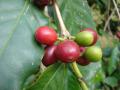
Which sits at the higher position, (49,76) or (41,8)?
(41,8)

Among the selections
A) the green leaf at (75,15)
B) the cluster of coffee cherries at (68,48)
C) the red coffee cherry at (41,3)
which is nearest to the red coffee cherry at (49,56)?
the cluster of coffee cherries at (68,48)

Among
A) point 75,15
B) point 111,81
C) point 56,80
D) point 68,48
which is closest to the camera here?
point 68,48

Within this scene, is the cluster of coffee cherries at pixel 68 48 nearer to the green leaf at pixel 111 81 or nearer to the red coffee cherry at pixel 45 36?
the red coffee cherry at pixel 45 36

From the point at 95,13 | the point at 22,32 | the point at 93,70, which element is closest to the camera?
the point at 22,32

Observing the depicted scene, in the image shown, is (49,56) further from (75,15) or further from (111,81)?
(111,81)

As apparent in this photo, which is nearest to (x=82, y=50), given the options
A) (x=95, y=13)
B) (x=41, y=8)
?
(x=41, y=8)

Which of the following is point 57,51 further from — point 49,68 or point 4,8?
point 4,8

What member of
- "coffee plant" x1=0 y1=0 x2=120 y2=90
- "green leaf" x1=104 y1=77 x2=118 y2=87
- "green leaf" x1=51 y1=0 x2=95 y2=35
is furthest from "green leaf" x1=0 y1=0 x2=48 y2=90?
"green leaf" x1=104 y1=77 x2=118 y2=87

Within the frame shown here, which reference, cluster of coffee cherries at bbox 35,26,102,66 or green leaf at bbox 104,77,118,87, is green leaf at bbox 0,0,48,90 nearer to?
cluster of coffee cherries at bbox 35,26,102,66

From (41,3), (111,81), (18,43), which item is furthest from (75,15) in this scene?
(111,81)
